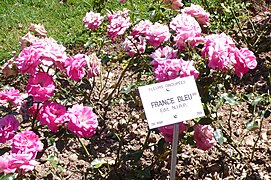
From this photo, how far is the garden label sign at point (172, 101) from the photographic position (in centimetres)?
167

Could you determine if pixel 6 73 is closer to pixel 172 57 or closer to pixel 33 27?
pixel 33 27

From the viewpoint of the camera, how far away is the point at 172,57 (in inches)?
76.9

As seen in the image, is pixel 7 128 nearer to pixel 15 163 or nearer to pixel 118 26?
pixel 15 163

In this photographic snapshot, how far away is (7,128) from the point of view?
1.90 meters

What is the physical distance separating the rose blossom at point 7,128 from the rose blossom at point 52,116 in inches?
4.8

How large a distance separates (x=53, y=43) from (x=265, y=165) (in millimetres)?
1265

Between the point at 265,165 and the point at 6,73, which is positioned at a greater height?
the point at 6,73

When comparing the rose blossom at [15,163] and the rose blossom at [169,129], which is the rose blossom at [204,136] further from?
the rose blossom at [15,163]

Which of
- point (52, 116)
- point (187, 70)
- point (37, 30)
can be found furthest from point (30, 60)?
point (187, 70)

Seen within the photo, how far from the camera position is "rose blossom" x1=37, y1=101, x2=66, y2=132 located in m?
1.85

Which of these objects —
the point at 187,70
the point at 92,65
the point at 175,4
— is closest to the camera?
the point at 187,70

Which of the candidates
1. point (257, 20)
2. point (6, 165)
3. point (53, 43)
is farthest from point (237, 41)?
point (6, 165)

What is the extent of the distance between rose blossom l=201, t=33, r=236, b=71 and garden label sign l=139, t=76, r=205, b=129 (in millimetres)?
200

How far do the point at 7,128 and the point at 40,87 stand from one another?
0.22m
